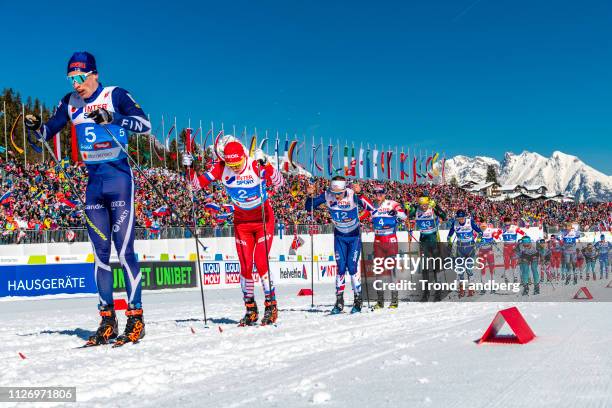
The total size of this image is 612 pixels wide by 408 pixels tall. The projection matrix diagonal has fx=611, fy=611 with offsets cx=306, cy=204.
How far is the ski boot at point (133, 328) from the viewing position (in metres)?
5.84

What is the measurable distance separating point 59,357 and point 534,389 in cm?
369

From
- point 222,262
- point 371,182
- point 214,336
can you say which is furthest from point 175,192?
point 214,336

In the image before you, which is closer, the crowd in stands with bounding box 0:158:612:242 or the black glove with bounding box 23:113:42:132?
the black glove with bounding box 23:113:42:132

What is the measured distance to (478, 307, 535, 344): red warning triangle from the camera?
17.5ft

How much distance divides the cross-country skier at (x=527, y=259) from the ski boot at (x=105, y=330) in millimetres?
10716

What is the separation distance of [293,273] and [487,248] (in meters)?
10.7

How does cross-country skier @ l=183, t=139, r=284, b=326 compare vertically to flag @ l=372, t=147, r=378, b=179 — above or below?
below

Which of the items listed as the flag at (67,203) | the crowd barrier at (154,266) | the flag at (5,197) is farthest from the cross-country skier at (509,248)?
the flag at (5,197)

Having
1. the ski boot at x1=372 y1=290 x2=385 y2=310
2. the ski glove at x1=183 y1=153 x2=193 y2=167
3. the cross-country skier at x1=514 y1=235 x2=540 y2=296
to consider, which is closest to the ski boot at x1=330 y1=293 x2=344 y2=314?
the ski boot at x1=372 y1=290 x2=385 y2=310

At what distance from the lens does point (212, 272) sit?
22.2 metres

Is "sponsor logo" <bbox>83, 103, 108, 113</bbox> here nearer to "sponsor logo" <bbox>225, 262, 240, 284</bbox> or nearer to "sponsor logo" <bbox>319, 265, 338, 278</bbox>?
"sponsor logo" <bbox>225, 262, 240, 284</bbox>

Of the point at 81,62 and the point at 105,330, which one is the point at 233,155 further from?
the point at 105,330

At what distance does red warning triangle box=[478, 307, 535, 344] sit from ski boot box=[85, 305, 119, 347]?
3514 mm

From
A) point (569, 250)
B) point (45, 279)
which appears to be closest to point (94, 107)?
point (45, 279)
